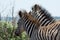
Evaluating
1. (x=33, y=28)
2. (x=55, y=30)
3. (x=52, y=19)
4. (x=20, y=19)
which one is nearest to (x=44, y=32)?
(x=55, y=30)

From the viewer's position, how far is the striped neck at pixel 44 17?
298 inches

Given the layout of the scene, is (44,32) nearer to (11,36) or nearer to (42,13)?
(42,13)

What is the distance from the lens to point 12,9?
9.34 m

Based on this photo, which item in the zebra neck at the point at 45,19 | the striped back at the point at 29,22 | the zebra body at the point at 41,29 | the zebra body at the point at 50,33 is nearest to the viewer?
the zebra body at the point at 50,33

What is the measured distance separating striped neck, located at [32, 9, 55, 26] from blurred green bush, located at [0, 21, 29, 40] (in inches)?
77.1

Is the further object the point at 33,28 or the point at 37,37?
the point at 33,28

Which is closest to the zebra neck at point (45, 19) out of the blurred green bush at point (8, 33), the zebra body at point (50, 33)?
the zebra body at point (50, 33)

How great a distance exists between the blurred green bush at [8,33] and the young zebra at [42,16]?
1.91 metres

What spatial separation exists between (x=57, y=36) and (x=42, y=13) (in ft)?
8.16

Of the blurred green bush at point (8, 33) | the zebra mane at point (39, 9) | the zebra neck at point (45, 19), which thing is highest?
the zebra mane at point (39, 9)

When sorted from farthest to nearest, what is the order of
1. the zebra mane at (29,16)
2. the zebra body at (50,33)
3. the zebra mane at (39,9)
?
the zebra mane at (39,9)
the zebra mane at (29,16)
the zebra body at (50,33)

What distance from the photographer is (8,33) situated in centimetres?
1007

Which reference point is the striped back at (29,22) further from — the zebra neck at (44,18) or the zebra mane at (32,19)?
the zebra neck at (44,18)

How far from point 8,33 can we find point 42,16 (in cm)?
261
